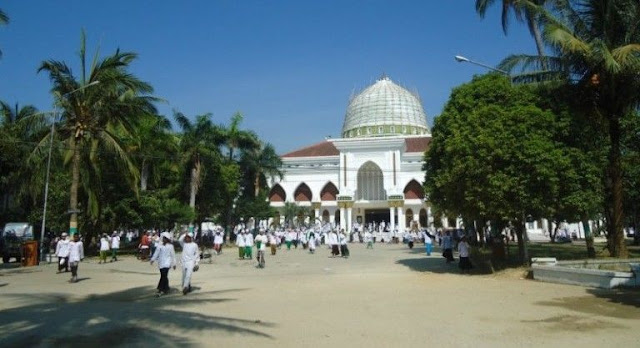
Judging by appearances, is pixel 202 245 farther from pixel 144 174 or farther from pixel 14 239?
pixel 14 239

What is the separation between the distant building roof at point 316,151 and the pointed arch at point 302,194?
3.74 meters

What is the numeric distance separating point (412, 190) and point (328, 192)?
9.47m

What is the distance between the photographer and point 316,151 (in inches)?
2579

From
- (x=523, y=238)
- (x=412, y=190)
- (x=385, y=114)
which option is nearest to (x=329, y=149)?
(x=385, y=114)

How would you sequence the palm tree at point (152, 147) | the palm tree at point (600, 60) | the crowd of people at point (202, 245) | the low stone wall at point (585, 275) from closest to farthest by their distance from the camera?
the low stone wall at point (585, 275)
the crowd of people at point (202, 245)
the palm tree at point (600, 60)
the palm tree at point (152, 147)

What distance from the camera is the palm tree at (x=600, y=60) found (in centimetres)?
1465

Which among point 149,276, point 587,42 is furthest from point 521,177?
point 149,276

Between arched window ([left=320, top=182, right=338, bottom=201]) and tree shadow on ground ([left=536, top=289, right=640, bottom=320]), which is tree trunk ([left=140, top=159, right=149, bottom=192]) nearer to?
tree shadow on ground ([left=536, top=289, right=640, bottom=320])

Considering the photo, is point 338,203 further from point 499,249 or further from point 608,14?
point 608,14

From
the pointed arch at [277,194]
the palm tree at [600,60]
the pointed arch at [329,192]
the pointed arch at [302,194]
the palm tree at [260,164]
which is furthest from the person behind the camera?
the pointed arch at [277,194]

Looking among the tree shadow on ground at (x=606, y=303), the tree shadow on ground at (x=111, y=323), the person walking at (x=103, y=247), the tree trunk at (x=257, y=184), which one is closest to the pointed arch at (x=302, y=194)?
the tree trunk at (x=257, y=184)

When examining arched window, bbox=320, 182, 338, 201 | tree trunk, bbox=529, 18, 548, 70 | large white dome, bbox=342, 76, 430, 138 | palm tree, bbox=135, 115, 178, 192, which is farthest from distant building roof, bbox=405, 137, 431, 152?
tree trunk, bbox=529, 18, 548, 70

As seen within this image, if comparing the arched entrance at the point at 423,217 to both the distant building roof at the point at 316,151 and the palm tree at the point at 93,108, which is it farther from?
the palm tree at the point at 93,108

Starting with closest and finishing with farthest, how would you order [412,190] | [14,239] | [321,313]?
[321,313], [14,239], [412,190]
